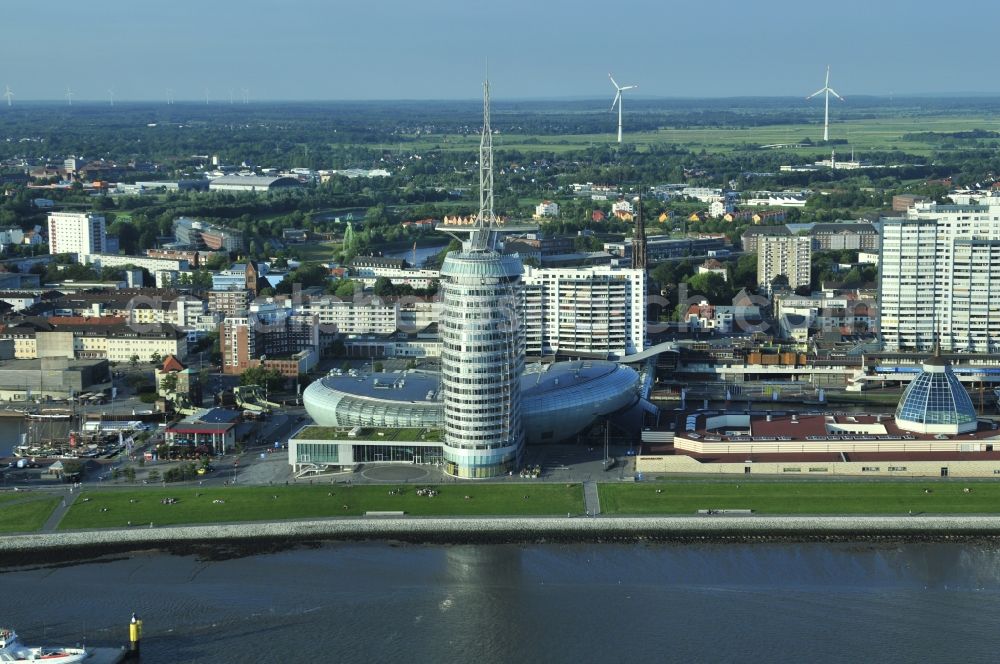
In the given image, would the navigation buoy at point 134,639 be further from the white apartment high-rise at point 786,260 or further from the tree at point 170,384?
the white apartment high-rise at point 786,260

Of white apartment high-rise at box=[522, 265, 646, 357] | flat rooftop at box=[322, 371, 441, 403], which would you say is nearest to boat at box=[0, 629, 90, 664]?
A: flat rooftop at box=[322, 371, 441, 403]

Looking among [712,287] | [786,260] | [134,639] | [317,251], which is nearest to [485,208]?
[134,639]

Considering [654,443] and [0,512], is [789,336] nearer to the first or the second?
[654,443]

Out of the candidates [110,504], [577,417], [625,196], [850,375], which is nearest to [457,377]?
[577,417]

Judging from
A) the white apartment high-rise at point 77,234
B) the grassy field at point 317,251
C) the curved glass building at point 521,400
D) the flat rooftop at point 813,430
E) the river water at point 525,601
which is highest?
the white apartment high-rise at point 77,234

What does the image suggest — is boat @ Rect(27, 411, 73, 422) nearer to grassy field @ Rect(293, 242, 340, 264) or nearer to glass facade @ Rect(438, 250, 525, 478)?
glass facade @ Rect(438, 250, 525, 478)

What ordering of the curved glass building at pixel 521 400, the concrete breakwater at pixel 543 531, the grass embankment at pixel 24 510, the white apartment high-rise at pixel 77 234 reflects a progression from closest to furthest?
the concrete breakwater at pixel 543 531
the grass embankment at pixel 24 510
the curved glass building at pixel 521 400
the white apartment high-rise at pixel 77 234

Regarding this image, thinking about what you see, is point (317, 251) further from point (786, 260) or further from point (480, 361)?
point (480, 361)

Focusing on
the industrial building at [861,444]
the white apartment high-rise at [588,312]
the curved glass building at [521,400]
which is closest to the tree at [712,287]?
the white apartment high-rise at [588,312]
